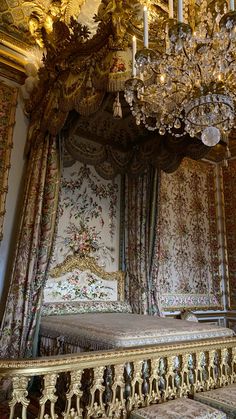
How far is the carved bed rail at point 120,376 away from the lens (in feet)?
5.51

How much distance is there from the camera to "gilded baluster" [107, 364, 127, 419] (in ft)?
6.14

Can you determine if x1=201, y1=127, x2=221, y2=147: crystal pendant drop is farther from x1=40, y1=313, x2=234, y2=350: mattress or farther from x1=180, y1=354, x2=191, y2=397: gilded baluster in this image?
x1=180, y1=354, x2=191, y2=397: gilded baluster

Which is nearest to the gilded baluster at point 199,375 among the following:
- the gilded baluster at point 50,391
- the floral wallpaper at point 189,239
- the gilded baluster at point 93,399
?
the gilded baluster at point 93,399

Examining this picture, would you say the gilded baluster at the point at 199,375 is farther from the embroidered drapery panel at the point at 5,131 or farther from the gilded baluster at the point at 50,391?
the embroidered drapery panel at the point at 5,131

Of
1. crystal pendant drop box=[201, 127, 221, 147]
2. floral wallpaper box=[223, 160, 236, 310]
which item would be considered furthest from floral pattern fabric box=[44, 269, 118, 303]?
floral wallpaper box=[223, 160, 236, 310]

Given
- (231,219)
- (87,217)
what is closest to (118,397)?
(87,217)

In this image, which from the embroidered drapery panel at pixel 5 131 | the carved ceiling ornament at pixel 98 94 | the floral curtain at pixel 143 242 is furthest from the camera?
the floral curtain at pixel 143 242

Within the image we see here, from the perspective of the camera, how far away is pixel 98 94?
8.08 feet

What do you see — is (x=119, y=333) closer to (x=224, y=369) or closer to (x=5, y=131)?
(x=224, y=369)

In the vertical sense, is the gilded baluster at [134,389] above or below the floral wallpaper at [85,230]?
below

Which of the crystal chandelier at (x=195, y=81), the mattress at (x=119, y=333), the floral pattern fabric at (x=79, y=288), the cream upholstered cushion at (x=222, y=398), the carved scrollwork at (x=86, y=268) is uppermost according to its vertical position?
the crystal chandelier at (x=195, y=81)

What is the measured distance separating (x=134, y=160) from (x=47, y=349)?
2.32m

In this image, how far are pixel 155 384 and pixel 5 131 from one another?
8.70ft

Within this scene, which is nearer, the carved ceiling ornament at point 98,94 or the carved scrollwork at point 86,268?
the carved ceiling ornament at point 98,94
